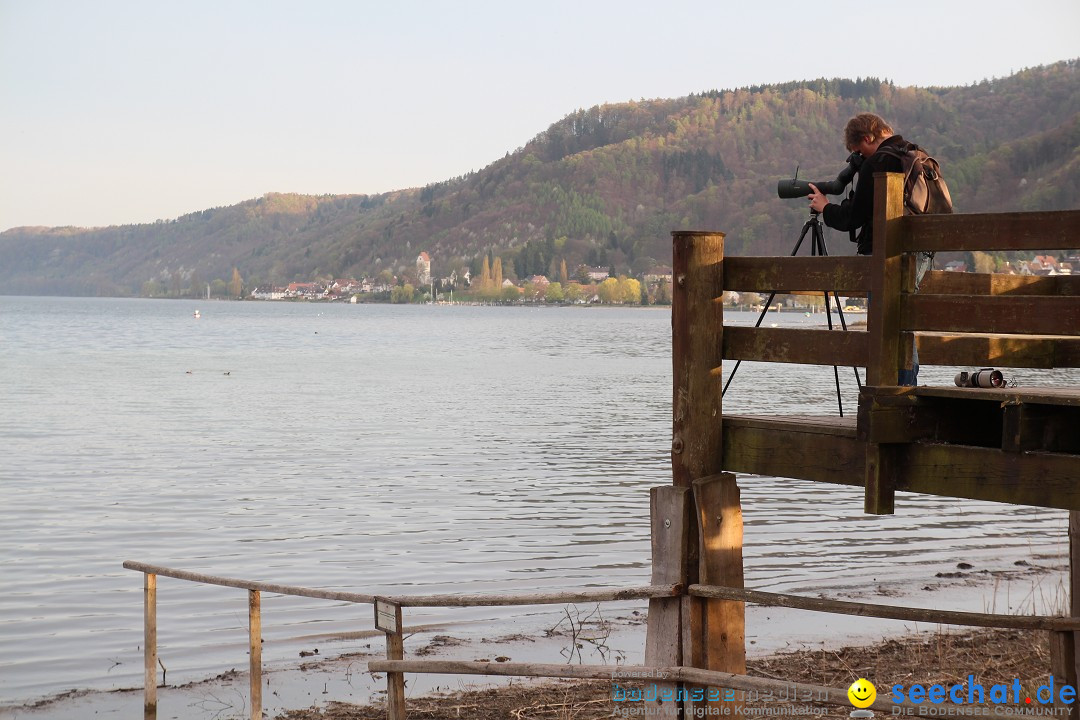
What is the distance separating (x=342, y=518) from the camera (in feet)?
66.3

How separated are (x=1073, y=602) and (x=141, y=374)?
59321mm

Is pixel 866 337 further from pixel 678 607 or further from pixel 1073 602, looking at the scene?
pixel 1073 602

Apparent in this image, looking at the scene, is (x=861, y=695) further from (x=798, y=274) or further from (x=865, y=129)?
(x=865, y=129)

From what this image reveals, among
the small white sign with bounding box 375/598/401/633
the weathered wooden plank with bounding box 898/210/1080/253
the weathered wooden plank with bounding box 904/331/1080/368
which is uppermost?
the weathered wooden plank with bounding box 898/210/1080/253

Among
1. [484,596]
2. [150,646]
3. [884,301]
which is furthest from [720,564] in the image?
[150,646]

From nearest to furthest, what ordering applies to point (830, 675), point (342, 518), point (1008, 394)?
point (1008, 394), point (830, 675), point (342, 518)

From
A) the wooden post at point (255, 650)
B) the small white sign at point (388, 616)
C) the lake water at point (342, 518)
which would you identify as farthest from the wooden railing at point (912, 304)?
the lake water at point (342, 518)

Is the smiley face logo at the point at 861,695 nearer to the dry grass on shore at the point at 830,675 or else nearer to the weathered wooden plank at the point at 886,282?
the dry grass on shore at the point at 830,675

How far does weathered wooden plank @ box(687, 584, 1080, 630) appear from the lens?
623 cm

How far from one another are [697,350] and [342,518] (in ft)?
48.1

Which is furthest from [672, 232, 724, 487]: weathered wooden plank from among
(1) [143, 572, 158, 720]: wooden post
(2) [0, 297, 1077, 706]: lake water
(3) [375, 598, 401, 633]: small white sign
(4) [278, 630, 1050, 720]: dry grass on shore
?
(2) [0, 297, 1077, 706]: lake water

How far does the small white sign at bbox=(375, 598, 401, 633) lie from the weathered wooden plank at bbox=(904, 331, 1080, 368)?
11.3ft

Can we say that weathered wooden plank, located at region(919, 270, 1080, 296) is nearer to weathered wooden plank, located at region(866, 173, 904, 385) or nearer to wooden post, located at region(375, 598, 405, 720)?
weathered wooden plank, located at region(866, 173, 904, 385)

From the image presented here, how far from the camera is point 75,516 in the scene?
67.4 ft
